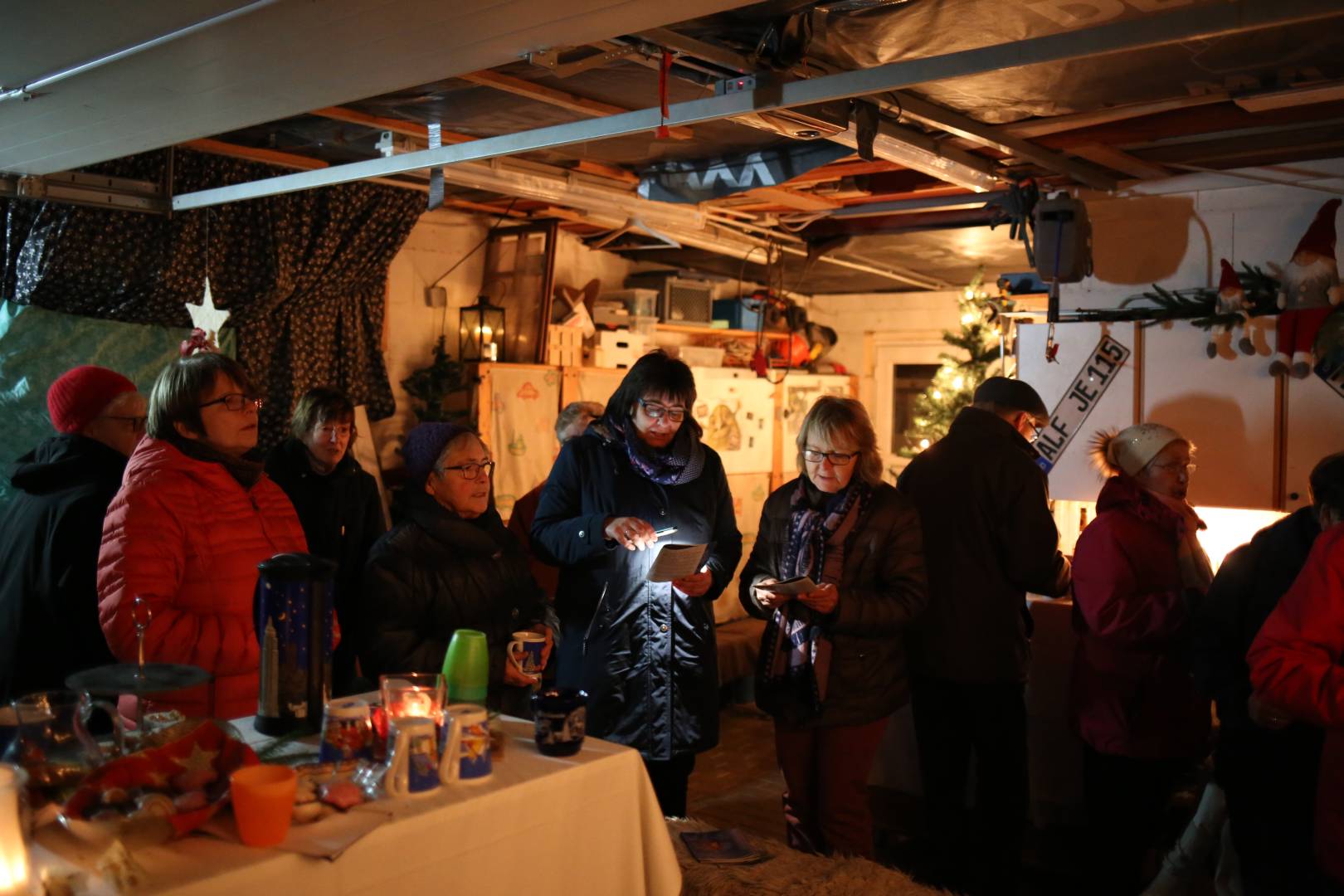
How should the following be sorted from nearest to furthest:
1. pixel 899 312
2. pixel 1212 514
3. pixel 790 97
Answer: pixel 790 97, pixel 1212 514, pixel 899 312

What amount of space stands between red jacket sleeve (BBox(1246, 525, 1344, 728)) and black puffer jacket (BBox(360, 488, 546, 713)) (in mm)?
1670

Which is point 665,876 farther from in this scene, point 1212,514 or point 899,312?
point 899,312

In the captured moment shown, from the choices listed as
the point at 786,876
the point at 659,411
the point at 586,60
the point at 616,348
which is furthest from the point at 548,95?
the point at 616,348

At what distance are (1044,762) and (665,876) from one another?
234 cm

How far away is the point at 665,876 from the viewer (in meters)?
2.17

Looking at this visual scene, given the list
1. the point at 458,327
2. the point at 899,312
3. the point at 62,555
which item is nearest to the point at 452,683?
the point at 62,555

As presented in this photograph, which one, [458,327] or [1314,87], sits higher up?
[1314,87]

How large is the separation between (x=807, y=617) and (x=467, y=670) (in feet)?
4.12

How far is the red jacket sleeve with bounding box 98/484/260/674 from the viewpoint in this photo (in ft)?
7.13

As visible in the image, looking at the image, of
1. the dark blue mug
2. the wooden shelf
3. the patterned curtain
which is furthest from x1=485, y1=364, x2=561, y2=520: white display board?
the dark blue mug

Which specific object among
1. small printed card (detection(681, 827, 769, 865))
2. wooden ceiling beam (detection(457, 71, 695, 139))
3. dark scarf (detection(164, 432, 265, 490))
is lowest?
small printed card (detection(681, 827, 769, 865))

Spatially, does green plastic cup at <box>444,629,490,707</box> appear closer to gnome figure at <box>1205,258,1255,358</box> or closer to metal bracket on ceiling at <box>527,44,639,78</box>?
metal bracket on ceiling at <box>527,44,639,78</box>

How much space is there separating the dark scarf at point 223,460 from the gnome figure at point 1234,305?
340 cm

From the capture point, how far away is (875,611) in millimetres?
3084
